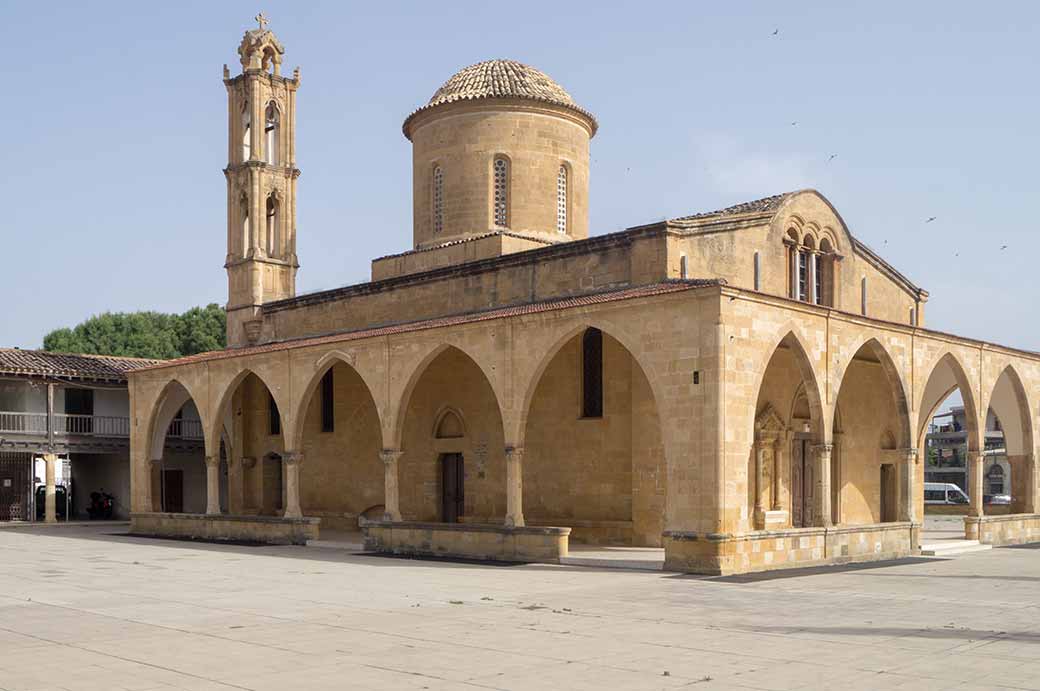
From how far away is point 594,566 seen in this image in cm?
1778

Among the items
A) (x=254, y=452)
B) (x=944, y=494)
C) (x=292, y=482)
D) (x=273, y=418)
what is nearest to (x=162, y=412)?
(x=254, y=452)

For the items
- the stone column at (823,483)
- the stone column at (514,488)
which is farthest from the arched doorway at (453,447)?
the stone column at (823,483)

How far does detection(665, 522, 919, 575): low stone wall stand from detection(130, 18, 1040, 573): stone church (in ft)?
0.14

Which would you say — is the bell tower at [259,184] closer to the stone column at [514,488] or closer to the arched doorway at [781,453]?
the stone column at [514,488]

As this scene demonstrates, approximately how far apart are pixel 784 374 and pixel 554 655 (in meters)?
14.0

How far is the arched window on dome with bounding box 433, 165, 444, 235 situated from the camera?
26656 millimetres

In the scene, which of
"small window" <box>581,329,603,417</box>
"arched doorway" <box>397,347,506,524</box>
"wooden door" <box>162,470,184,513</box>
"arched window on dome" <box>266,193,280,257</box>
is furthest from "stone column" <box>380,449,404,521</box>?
"wooden door" <box>162,470,184,513</box>

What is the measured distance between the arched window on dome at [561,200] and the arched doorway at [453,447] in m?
4.28

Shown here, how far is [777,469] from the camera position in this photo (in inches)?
864

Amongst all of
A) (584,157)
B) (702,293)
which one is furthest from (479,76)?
(702,293)

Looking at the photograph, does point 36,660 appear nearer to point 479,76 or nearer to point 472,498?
point 472,498

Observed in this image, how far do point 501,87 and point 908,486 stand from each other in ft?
42.8

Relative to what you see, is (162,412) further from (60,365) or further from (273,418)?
(60,365)

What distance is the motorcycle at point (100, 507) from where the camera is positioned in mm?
35500
